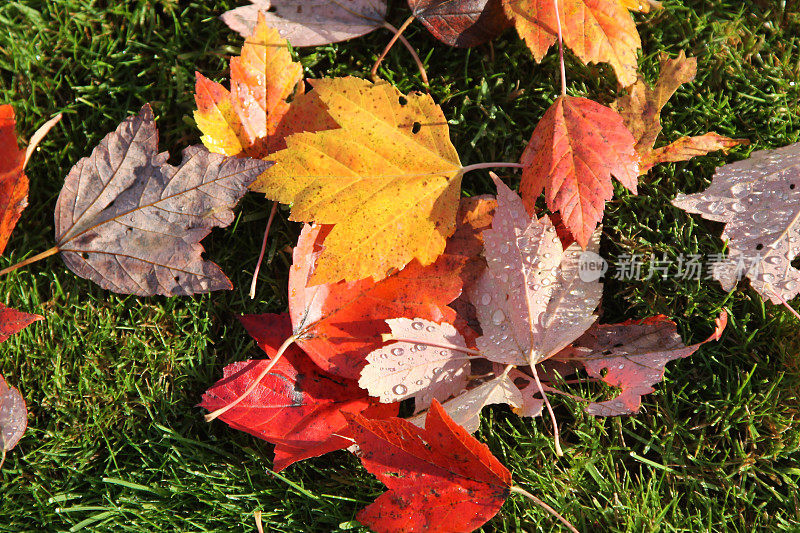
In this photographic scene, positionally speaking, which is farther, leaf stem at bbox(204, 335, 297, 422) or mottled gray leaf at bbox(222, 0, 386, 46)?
mottled gray leaf at bbox(222, 0, 386, 46)

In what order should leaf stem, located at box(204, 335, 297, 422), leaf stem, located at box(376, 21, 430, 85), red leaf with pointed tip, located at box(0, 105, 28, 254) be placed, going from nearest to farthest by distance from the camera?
leaf stem, located at box(204, 335, 297, 422)
red leaf with pointed tip, located at box(0, 105, 28, 254)
leaf stem, located at box(376, 21, 430, 85)

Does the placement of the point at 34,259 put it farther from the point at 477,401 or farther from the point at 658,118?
the point at 658,118

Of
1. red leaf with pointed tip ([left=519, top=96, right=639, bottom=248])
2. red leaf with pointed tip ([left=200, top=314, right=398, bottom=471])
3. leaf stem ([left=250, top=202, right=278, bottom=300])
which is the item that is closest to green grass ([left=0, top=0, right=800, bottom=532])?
leaf stem ([left=250, top=202, right=278, bottom=300])

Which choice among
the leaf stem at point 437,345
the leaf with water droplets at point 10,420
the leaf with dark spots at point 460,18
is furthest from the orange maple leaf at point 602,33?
the leaf with water droplets at point 10,420

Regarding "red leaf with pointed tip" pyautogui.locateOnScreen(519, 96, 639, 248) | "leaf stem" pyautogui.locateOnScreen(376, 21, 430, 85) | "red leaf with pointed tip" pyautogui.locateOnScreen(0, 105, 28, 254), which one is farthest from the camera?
"leaf stem" pyautogui.locateOnScreen(376, 21, 430, 85)

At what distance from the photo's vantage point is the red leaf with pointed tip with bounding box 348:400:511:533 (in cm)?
135

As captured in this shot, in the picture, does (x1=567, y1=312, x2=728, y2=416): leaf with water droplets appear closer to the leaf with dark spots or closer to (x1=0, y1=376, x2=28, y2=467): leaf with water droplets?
the leaf with dark spots

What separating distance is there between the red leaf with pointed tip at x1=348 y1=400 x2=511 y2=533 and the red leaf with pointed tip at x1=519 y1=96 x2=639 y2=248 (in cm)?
54

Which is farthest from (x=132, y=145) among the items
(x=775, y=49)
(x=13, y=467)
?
(x=775, y=49)

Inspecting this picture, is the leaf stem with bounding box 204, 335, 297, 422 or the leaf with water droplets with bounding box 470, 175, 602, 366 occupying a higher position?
the leaf with water droplets with bounding box 470, 175, 602, 366

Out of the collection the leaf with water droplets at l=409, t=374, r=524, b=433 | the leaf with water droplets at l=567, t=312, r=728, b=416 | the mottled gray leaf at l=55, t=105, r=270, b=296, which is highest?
the mottled gray leaf at l=55, t=105, r=270, b=296

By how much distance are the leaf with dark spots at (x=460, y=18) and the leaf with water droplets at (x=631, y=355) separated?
0.85 meters

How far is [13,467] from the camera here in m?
1.64

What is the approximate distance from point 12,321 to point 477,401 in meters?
1.17
